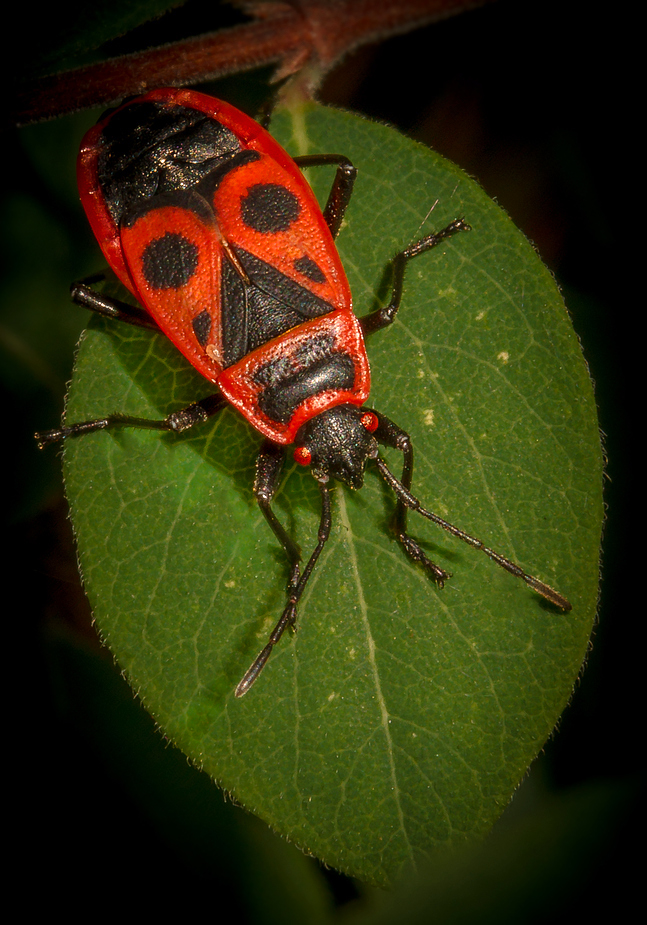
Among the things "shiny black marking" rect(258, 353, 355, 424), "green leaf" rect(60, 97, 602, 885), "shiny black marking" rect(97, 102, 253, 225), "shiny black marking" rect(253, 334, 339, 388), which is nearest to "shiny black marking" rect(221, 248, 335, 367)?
"shiny black marking" rect(253, 334, 339, 388)

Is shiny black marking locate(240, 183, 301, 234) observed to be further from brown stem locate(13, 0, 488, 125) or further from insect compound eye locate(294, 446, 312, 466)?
insect compound eye locate(294, 446, 312, 466)

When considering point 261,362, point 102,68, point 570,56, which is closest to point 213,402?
point 261,362

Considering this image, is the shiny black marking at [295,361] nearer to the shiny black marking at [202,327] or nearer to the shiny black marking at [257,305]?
the shiny black marking at [257,305]

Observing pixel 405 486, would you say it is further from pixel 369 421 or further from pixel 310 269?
pixel 310 269

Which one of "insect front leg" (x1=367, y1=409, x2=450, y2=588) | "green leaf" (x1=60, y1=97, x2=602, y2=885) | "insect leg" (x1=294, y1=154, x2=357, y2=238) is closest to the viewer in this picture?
"green leaf" (x1=60, y1=97, x2=602, y2=885)

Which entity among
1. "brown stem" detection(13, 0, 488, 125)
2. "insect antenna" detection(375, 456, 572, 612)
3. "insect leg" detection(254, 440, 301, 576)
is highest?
"brown stem" detection(13, 0, 488, 125)

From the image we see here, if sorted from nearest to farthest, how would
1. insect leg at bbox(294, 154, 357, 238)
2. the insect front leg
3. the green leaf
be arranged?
the green leaf < the insect front leg < insect leg at bbox(294, 154, 357, 238)

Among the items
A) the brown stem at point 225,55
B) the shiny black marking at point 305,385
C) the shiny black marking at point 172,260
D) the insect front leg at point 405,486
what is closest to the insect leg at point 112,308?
the shiny black marking at point 172,260
